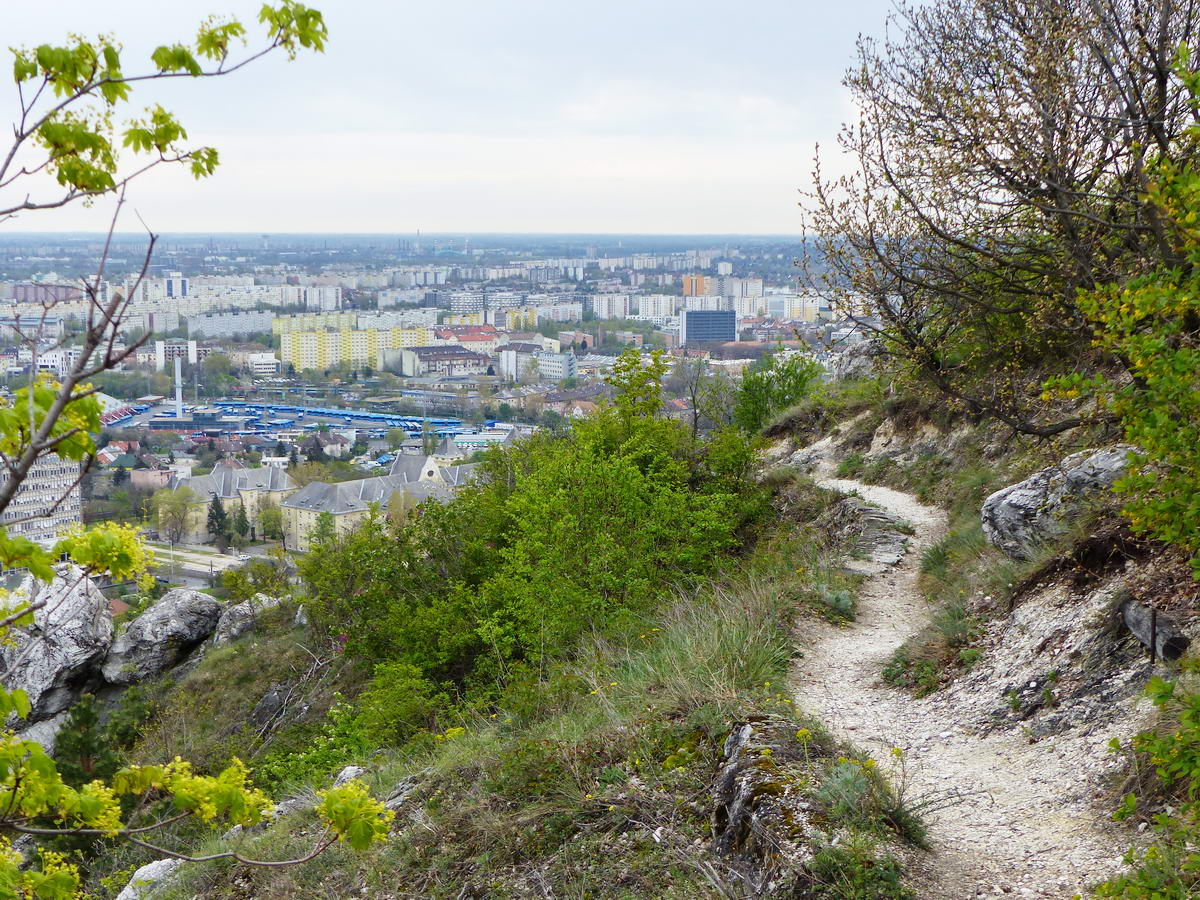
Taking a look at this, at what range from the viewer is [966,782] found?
6316mm

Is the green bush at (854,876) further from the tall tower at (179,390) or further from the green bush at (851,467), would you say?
the tall tower at (179,390)

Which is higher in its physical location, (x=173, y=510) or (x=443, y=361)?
(x=443, y=361)

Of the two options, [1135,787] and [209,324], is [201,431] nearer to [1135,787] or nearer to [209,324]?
[209,324]

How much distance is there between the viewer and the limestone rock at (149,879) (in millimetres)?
8922

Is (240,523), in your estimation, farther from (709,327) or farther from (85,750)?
(709,327)

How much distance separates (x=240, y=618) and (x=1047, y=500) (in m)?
23.4

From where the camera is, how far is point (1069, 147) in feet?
30.5

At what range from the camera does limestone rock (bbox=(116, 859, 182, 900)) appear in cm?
892

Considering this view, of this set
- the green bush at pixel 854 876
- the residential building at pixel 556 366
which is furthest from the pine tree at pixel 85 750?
the residential building at pixel 556 366

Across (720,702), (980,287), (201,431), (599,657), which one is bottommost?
(201,431)

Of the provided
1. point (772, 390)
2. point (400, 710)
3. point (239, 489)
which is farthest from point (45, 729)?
point (239, 489)

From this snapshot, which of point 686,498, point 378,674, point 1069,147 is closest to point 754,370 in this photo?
point 686,498

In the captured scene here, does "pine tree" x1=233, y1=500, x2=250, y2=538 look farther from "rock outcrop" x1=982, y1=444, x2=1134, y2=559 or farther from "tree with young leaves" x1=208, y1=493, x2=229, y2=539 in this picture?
"rock outcrop" x1=982, y1=444, x2=1134, y2=559

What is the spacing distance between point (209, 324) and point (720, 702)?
547ft
